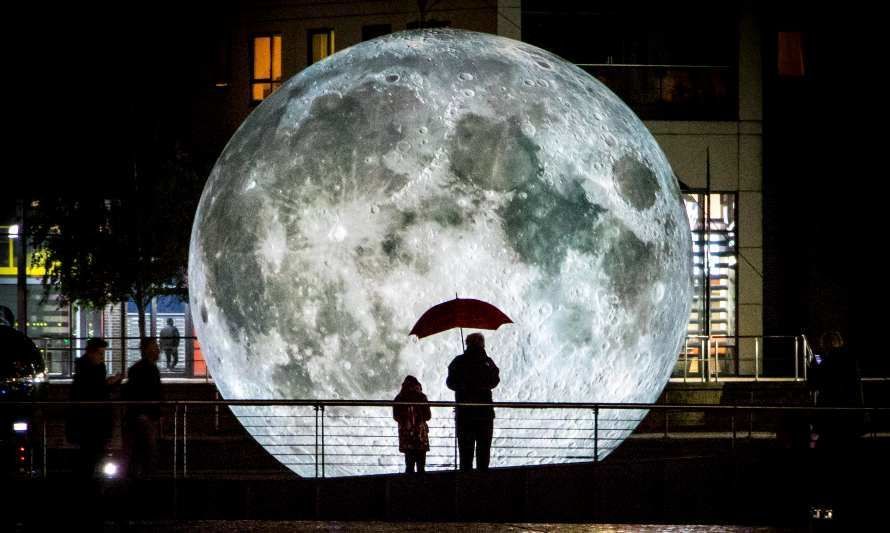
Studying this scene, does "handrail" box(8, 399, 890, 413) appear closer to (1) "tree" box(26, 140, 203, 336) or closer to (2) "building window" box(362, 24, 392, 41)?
(1) "tree" box(26, 140, 203, 336)

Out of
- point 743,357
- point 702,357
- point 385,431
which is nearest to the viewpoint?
point 385,431

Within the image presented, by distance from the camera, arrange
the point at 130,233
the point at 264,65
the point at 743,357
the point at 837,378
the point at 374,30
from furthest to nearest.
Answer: the point at 264,65 < the point at 374,30 < the point at 743,357 < the point at 130,233 < the point at 837,378

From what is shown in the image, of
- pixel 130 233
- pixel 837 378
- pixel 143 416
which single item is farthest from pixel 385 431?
pixel 130 233

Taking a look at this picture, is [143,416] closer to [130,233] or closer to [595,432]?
[595,432]

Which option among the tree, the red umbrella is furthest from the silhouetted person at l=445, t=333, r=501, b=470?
the tree

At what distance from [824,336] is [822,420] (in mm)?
1223

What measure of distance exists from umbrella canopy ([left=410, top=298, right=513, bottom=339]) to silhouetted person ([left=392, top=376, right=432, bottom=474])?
0.49 metres

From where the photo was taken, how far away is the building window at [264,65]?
30.9 m

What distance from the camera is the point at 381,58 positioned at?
46.1 ft

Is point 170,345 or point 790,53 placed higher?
point 790,53

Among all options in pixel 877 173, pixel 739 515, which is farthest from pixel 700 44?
pixel 739 515

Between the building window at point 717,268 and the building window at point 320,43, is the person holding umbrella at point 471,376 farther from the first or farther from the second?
the building window at point 320,43

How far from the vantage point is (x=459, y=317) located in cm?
1241

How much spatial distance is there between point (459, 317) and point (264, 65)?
1979 centimetres
